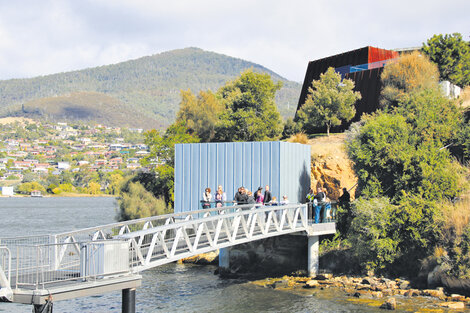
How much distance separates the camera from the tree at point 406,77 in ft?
131

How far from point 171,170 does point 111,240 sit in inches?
1267

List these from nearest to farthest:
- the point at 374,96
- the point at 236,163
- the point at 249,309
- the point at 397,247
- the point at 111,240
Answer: the point at 111,240 → the point at 249,309 → the point at 397,247 → the point at 236,163 → the point at 374,96

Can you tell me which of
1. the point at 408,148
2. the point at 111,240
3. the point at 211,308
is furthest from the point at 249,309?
the point at 408,148

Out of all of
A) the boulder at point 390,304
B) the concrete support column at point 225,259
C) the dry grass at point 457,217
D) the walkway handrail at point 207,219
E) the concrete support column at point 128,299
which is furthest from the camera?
the concrete support column at point 225,259

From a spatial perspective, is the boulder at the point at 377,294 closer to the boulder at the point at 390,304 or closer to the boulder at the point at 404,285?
the boulder at the point at 404,285

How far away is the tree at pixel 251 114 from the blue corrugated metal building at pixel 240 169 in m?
16.6

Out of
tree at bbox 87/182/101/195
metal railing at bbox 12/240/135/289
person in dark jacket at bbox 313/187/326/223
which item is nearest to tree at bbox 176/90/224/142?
person in dark jacket at bbox 313/187/326/223

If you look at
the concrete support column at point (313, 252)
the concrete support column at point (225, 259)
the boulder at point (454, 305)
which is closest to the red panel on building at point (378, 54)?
the concrete support column at point (313, 252)

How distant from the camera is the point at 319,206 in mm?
25688

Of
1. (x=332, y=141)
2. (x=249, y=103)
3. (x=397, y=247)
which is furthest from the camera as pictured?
(x=249, y=103)

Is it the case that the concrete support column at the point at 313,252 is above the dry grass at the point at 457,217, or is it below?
below

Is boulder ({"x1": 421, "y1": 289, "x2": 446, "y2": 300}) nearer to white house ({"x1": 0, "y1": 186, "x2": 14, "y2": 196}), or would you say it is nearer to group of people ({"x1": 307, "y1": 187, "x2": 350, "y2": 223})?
group of people ({"x1": 307, "y1": 187, "x2": 350, "y2": 223})

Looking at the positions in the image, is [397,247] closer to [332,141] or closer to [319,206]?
[319,206]

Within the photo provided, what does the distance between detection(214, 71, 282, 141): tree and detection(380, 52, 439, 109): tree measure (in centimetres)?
971
